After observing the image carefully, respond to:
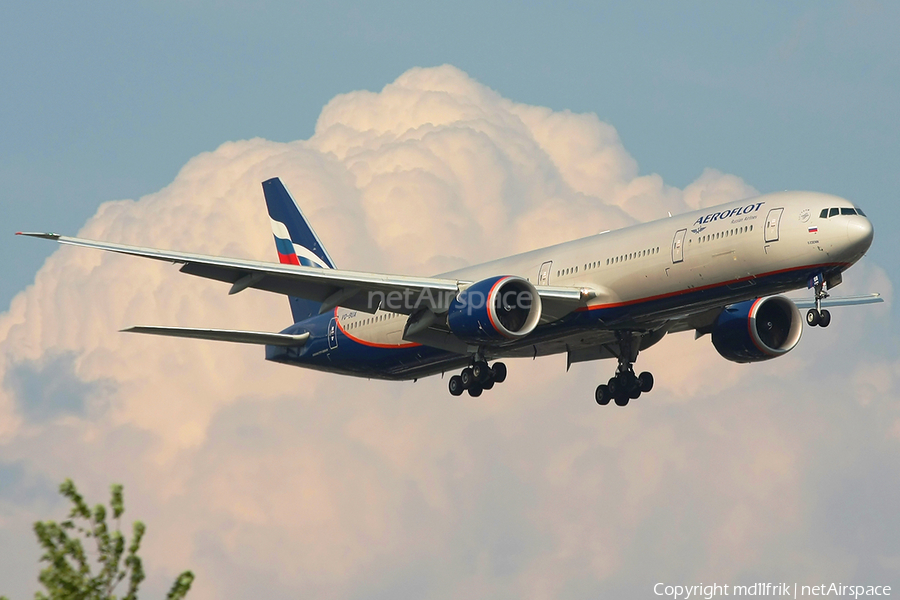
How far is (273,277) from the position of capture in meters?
44.6

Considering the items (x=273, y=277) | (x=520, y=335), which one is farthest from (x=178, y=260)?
(x=520, y=335)

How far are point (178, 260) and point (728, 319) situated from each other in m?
20.7

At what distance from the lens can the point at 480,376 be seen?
48469mm

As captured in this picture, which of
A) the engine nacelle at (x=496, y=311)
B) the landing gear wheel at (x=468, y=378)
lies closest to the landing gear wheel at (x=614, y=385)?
the landing gear wheel at (x=468, y=378)

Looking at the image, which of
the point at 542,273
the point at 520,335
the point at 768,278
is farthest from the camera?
the point at 542,273

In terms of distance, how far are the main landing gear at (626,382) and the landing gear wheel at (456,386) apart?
235 inches

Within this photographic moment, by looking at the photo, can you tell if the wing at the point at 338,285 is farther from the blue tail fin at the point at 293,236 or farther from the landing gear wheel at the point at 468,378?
the blue tail fin at the point at 293,236

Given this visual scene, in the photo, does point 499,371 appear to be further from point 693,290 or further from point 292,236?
point 292,236

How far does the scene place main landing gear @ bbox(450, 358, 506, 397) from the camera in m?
48.5

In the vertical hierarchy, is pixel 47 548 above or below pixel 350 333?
below

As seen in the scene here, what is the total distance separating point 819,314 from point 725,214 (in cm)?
429

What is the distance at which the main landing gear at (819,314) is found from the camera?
40.2m

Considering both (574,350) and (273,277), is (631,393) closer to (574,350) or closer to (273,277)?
(574,350)

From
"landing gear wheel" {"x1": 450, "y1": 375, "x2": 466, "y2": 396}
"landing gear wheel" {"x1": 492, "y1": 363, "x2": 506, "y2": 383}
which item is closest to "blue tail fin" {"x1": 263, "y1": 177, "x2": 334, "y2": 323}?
"landing gear wheel" {"x1": 450, "y1": 375, "x2": 466, "y2": 396}
